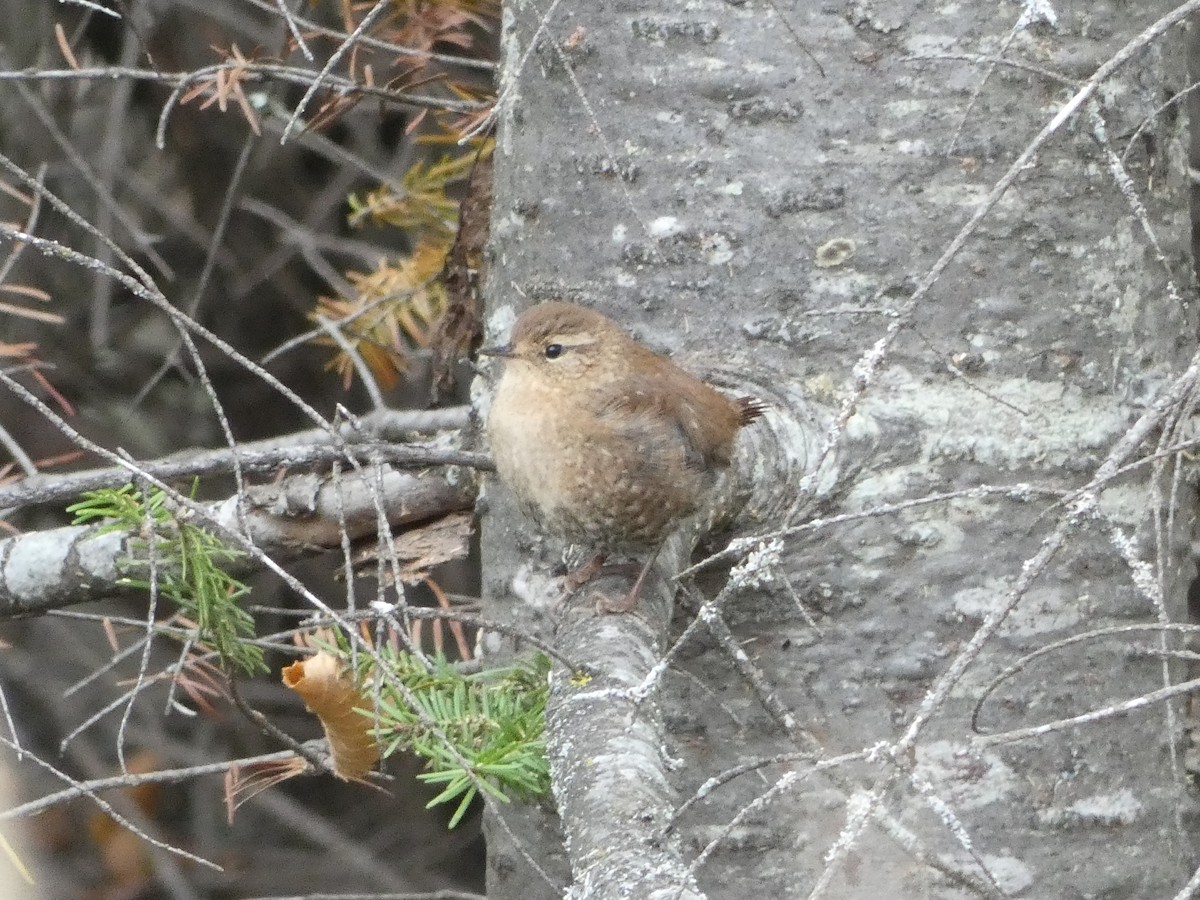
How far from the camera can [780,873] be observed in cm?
220

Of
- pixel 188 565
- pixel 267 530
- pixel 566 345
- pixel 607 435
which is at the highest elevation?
pixel 566 345

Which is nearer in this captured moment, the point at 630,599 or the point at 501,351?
the point at 630,599

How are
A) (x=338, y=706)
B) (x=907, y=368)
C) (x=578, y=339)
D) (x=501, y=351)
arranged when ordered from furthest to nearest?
(x=501, y=351) < (x=578, y=339) < (x=907, y=368) < (x=338, y=706)

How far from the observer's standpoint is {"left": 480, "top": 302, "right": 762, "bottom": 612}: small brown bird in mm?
2207

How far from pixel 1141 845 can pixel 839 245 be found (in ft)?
3.27

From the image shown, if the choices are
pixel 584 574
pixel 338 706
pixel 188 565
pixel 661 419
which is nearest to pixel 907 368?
pixel 661 419

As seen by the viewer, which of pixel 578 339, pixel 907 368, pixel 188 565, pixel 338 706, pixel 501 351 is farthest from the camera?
pixel 501 351

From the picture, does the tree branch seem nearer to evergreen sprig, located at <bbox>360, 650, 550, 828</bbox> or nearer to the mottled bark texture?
evergreen sprig, located at <bbox>360, 650, 550, 828</bbox>

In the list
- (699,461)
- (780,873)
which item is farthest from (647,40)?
(780,873)

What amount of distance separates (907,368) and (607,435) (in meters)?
0.45

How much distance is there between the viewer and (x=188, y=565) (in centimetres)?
206

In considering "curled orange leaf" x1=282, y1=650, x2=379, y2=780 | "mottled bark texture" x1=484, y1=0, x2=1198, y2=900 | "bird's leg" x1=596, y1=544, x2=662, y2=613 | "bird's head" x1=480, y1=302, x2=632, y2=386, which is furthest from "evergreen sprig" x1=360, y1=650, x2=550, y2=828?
"bird's head" x1=480, y1=302, x2=632, y2=386

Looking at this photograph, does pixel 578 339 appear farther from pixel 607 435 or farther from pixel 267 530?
pixel 267 530

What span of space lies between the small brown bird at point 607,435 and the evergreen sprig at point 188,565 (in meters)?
0.45
